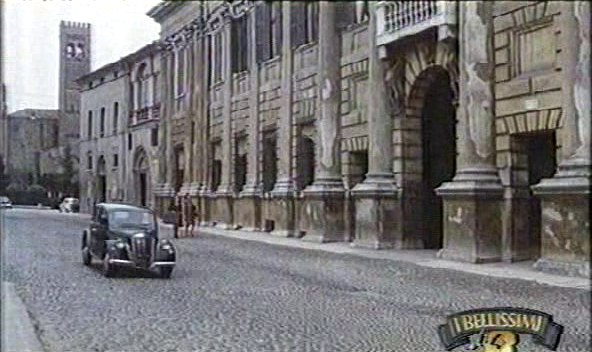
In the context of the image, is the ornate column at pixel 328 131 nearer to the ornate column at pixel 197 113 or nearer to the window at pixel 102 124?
the ornate column at pixel 197 113

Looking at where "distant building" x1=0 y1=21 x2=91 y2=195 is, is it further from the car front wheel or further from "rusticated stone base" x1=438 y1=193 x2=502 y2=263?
"rusticated stone base" x1=438 y1=193 x2=502 y2=263

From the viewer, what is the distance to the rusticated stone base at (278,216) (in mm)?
2035

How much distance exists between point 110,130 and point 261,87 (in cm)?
49

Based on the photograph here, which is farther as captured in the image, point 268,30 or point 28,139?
point 28,139

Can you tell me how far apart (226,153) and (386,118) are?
422 millimetres

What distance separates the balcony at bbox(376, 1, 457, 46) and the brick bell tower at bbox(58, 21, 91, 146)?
689 mm

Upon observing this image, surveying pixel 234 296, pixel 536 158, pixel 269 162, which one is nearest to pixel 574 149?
pixel 536 158

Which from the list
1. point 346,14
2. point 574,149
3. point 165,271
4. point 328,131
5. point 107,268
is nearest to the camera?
point 574,149

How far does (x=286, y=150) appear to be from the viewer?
206cm

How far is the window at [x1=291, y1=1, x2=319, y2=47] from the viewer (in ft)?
4.89

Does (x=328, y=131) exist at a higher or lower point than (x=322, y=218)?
higher

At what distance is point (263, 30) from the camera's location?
177 cm

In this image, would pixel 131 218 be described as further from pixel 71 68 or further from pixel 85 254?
pixel 71 68

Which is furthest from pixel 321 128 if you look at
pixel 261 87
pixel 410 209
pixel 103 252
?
pixel 103 252
